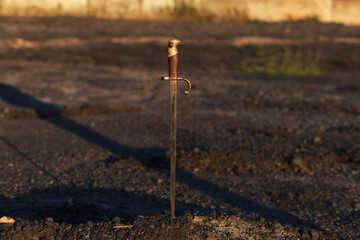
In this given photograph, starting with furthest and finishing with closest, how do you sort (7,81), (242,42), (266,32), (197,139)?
1. (266,32)
2. (242,42)
3. (7,81)
4. (197,139)

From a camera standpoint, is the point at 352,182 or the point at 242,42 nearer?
the point at 352,182

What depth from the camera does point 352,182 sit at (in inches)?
149

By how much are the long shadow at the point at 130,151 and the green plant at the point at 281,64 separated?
15.7 ft

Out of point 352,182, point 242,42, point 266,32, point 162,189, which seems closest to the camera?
point 162,189

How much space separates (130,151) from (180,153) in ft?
1.54

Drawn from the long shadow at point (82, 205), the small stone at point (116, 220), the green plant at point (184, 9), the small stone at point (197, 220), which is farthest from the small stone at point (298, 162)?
the green plant at point (184, 9)

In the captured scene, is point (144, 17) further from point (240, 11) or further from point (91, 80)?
point (91, 80)

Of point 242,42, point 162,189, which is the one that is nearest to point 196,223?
point 162,189

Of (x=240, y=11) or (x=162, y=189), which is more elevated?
(x=240, y=11)

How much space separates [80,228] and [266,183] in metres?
1.63

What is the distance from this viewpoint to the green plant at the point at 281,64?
959cm

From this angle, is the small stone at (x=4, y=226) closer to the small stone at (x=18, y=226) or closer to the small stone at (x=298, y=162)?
the small stone at (x=18, y=226)

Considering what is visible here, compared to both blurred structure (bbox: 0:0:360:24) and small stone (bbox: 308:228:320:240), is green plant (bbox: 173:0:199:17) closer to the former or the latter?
blurred structure (bbox: 0:0:360:24)

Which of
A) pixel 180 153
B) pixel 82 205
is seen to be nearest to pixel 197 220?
pixel 82 205
